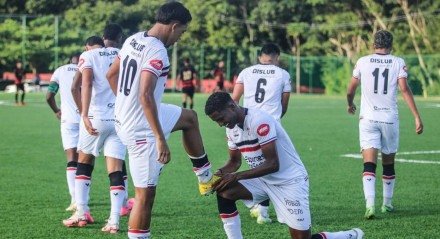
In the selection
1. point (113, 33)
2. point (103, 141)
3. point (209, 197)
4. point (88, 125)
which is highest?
point (113, 33)

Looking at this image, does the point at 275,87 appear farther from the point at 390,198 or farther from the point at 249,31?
the point at 249,31

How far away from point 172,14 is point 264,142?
1289 mm

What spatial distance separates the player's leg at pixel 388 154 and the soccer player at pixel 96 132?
332 centimetres

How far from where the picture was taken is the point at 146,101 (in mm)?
7078

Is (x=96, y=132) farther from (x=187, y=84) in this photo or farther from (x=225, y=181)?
(x=187, y=84)

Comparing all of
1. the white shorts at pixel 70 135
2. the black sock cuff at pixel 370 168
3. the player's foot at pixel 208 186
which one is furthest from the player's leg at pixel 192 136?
the white shorts at pixel 70 135

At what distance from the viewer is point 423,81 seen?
2101 inches

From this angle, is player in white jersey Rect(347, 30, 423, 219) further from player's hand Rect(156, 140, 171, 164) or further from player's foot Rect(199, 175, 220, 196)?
player's hand Rect(156, 140, 171, 164)

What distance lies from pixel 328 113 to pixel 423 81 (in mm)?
20658

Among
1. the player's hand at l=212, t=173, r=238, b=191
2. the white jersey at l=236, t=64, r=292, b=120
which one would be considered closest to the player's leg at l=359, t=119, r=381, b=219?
the white jersey at l=236, t=64, r=292, b=120

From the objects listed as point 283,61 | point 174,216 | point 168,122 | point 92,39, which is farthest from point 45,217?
point 283,61

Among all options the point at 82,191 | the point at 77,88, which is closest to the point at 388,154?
the point at 82,191

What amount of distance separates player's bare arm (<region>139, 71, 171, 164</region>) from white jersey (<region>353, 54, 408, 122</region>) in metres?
4.37

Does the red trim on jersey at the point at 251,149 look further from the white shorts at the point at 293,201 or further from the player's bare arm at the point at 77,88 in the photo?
the player's bare arm at the point at 77,88
